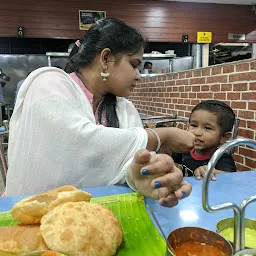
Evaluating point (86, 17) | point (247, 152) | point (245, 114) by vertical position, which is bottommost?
point (247, 152)

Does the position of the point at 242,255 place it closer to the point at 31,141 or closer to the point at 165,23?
the point at 31,141

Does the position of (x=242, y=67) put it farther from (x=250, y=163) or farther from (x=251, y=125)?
(x=250, y=163)

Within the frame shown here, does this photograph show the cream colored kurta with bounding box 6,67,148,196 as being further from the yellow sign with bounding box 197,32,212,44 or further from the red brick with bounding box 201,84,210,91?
the yellow sign with bounding box 197,32,212,44

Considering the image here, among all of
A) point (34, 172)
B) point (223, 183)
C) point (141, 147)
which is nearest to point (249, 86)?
point (223, 183)

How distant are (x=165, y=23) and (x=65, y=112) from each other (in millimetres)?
6676

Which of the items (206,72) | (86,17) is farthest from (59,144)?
(86,17)

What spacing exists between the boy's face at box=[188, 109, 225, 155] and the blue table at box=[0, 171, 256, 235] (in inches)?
26.8

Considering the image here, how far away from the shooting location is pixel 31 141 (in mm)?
1160

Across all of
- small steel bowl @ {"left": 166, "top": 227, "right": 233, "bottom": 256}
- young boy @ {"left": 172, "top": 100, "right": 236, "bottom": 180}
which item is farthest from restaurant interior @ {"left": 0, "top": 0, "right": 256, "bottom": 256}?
young boy @ {"left": 172, "top": 100, "right": 236, "bottom": 180}

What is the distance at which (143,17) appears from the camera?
688 centimetres

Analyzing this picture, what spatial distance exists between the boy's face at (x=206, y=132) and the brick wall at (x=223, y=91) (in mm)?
399

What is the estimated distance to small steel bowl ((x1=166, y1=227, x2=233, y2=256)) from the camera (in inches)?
22.7

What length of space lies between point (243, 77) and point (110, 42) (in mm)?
1325

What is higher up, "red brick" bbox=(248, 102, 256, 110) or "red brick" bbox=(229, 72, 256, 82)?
"red brick" bbox=(229, 72, 256, 82)
